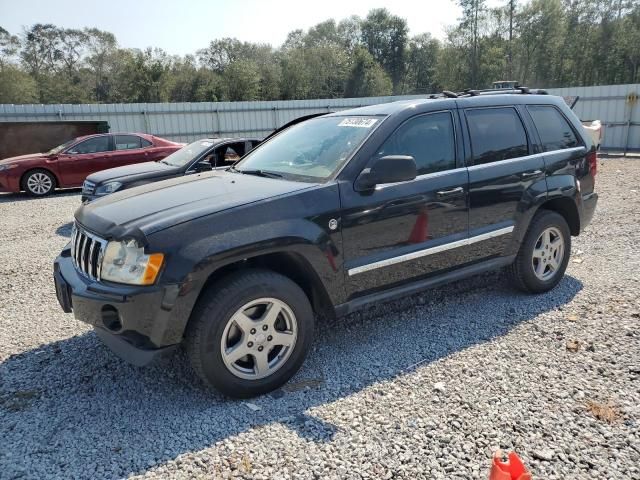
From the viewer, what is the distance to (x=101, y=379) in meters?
3.27

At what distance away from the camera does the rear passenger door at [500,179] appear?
388 centimetres

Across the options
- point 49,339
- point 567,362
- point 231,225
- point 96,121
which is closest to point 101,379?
point 49,339

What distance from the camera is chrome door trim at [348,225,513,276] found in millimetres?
3320

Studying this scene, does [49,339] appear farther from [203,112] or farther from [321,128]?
[203,112]

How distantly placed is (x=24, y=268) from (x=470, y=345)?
17.4 ft

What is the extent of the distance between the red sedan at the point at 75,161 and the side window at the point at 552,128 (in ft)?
31.6

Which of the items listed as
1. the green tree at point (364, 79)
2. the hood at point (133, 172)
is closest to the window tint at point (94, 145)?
the hood at point (133, 172)

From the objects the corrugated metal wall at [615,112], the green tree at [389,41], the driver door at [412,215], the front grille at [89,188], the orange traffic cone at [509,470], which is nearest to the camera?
the orange traffic cone at [509,470]

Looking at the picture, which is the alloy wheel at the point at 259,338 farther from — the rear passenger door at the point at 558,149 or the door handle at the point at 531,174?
the rear passenger door at the point at 558,149

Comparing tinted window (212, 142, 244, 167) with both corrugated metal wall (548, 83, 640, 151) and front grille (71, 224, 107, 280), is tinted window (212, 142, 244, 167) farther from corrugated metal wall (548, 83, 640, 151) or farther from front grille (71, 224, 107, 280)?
corrugated metal wall (548, 83, 640, 151)

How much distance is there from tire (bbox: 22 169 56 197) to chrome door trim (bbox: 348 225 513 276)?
11.1m

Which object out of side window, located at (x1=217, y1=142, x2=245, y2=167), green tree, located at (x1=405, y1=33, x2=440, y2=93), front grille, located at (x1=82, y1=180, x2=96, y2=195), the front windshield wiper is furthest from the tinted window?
green tree, located at (x1=405, y1=33, x2=440, y2=93)

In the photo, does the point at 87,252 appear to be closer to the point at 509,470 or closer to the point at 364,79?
the point at 509,470

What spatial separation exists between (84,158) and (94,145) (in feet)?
1.34
